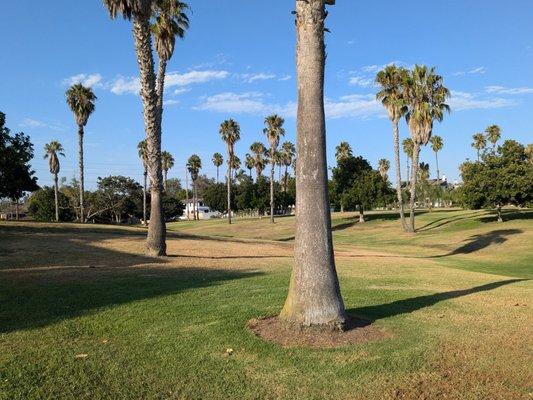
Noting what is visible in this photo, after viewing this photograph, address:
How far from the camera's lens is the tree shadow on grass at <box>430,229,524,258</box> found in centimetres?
3575

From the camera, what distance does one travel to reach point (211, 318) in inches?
344

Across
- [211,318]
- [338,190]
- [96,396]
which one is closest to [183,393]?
[96,396]

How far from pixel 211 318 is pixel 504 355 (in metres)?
4.56

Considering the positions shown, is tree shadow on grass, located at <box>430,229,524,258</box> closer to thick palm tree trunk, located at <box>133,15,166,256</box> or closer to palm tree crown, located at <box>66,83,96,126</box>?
thick palm tree trunk, located at <box>133,15,166,256</box>

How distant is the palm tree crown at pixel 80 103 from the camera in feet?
163

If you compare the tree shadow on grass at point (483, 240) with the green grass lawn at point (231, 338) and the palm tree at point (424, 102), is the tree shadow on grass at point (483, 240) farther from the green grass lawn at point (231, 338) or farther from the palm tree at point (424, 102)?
the green grass lawn at point (231, 338)

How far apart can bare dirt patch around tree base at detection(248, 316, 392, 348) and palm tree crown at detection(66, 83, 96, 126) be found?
152 ft


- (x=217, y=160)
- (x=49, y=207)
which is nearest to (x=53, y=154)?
(x=49, y=207)

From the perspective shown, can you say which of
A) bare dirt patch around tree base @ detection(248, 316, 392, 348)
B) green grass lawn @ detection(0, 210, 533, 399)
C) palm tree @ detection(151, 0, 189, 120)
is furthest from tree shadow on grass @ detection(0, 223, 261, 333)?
palm tree @ detection(151, 0, 189, 120)

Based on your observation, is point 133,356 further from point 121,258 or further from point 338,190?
point 338,190

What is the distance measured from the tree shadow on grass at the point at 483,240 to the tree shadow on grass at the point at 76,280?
78.4ft

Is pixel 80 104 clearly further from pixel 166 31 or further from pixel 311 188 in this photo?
pixel 311 188

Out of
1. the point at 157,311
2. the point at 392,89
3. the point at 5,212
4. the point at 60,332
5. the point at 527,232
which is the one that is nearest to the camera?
the point at 60,332

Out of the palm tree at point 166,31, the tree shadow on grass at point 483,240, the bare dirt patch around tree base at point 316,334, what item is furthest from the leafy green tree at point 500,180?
the bare dirt patch around tree base at point 316,334
